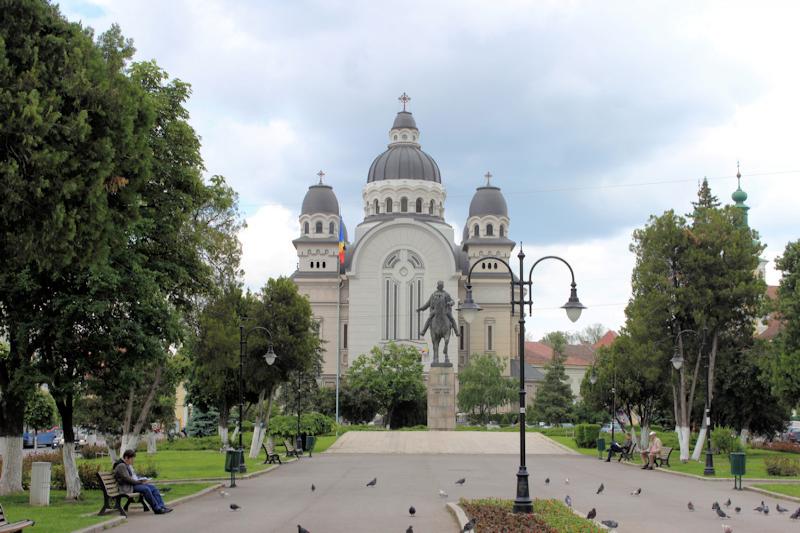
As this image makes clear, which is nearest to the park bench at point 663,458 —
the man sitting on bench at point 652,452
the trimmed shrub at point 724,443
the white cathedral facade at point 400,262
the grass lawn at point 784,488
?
the man sitting on bench at point 652,452

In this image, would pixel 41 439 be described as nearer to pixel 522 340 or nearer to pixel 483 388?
pixel 483 388

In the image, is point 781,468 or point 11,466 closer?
point 11,466

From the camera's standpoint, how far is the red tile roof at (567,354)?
113812 millimetres

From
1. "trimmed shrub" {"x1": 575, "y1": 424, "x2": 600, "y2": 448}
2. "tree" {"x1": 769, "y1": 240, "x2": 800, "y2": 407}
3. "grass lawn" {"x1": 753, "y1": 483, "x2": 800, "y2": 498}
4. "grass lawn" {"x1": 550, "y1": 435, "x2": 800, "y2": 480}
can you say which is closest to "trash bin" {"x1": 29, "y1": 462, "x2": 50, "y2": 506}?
"grass lawn" {"x1": 753, "y1": 483, "x2": 800, "y2": 498}

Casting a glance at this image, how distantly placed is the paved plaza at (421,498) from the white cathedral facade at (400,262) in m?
53.4

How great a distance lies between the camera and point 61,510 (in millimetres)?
16953

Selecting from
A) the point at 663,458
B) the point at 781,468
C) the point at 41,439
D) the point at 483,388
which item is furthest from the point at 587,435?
the point at 41,439

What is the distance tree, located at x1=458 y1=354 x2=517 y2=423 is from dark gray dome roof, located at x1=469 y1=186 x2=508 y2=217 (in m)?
21.1

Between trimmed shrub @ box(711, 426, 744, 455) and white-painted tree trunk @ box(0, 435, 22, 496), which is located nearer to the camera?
white-painted tree trunk @ box(0, 435, 22, 496)

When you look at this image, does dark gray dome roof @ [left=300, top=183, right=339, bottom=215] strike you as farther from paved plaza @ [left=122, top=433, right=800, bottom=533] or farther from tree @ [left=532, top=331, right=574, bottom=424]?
paved plaza @ [left=122, top=433, right=800, bottom=533]

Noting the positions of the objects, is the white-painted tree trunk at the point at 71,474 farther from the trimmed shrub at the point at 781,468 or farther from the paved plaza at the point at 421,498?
the trimmed shrub at the point at 781,468

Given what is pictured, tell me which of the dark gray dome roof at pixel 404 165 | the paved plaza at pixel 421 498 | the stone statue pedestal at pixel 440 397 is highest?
the dark gray dome roof at pixel 404 165

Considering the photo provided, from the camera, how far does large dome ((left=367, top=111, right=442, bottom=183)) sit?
92562 mm

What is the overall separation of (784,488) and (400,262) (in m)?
65.0
